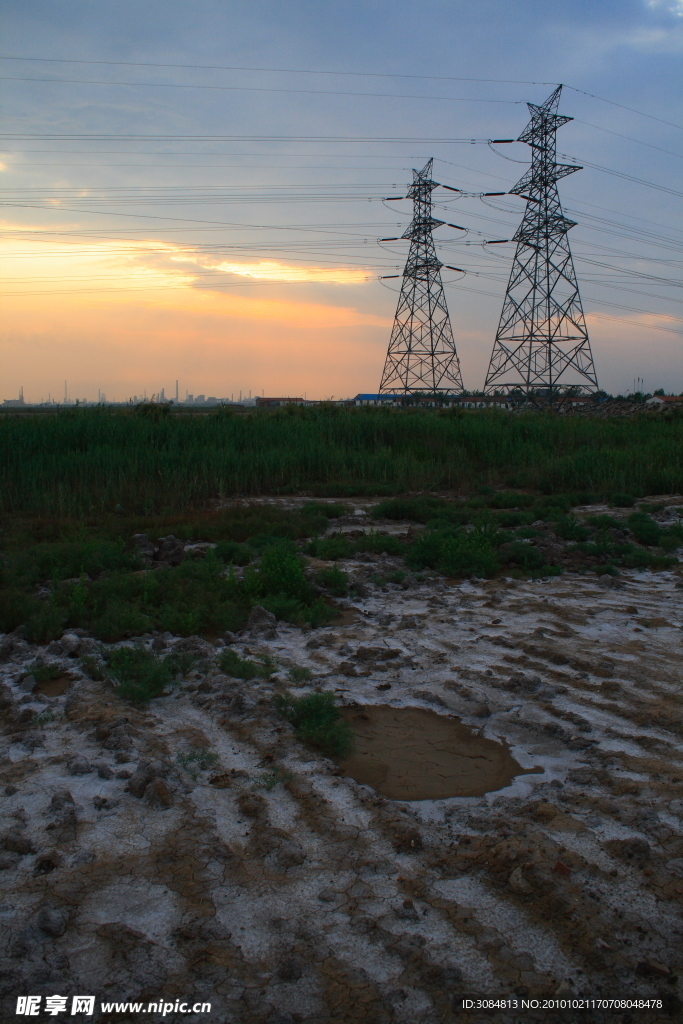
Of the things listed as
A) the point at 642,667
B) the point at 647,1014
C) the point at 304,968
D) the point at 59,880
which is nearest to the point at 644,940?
the point at 647,1014

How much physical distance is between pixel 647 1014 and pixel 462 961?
498mm

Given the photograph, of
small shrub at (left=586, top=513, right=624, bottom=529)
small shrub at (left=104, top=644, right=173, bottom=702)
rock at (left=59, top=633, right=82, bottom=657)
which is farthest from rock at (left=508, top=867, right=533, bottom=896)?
small shrub at (left=586, top=513, right=624, bottom=529)

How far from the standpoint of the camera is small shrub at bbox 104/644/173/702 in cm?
351

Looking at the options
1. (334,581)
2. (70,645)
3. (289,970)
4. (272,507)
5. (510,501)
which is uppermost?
(510,501)

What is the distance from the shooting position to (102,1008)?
1.73 m

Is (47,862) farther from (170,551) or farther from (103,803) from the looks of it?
(170,551)

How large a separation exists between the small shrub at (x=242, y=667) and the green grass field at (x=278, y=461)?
18.4 ft

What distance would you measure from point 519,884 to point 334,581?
3.60m

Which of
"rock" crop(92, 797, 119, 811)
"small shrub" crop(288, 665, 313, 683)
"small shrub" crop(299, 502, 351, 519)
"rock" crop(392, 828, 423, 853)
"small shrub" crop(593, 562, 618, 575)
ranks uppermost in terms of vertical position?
"small shrub" crop(299, 502, 351, 519)

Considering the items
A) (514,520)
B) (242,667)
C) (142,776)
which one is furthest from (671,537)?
(142,776)

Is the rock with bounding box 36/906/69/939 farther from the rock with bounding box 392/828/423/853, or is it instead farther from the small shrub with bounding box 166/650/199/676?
the small shrub with bounding box 166/650/199/676

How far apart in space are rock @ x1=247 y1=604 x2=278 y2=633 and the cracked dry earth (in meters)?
0.66

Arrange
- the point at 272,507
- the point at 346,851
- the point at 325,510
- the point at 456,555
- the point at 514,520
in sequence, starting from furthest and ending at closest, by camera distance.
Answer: the point at 272,507
the point at 325,510
the point at 514,520
the point at 456,555
the point at 346,851

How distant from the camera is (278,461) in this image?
1238 cm
